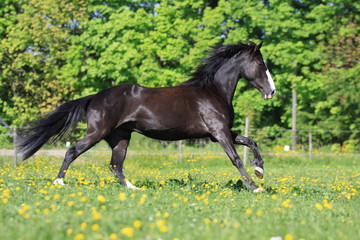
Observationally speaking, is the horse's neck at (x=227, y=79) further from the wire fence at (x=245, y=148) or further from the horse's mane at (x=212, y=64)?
the wire fence at (x=245, y=148)

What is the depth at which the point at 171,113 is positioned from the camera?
7.68 metres

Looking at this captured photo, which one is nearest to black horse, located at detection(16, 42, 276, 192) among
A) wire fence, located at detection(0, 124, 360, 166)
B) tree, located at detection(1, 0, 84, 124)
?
wire fence, located at detection(0, 124, 360, 166)

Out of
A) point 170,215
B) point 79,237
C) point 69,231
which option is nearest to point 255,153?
point 170,215

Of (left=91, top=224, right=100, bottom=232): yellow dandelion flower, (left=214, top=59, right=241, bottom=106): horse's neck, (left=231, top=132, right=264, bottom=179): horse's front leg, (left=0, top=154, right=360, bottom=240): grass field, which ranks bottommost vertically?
(left=0, top=154, right=360, bottom=240): grass field

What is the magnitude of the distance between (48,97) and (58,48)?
3015 mm

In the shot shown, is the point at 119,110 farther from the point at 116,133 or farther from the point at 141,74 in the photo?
the point at 141,74

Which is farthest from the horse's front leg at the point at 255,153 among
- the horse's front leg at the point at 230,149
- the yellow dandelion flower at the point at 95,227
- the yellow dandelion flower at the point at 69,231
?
the yellow dandelion flower at the point at 69,231

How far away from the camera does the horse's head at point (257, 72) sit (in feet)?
25.9

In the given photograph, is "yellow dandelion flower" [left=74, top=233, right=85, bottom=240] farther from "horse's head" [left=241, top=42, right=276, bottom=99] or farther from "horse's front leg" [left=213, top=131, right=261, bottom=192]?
"horse's head" [left=241, top=42, right=276, bottom=99]

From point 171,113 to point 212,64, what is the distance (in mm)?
1219

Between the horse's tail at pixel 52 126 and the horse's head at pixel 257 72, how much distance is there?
110 inches

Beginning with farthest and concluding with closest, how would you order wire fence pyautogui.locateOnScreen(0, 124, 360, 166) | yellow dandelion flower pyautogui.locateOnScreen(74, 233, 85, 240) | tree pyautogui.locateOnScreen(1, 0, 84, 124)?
1. tree pyautogui.locateOnScreen(1, 0, 84, 124)
2. wire fence pyautogui.locateOnScreen(0, 124, 360, 166)
3. yellow dandelion flower pyautogui.locateOnScreen(74, 233, 85, 240)

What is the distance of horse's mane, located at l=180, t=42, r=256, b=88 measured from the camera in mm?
8062

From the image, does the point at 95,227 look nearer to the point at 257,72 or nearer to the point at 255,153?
the point at 255,153
